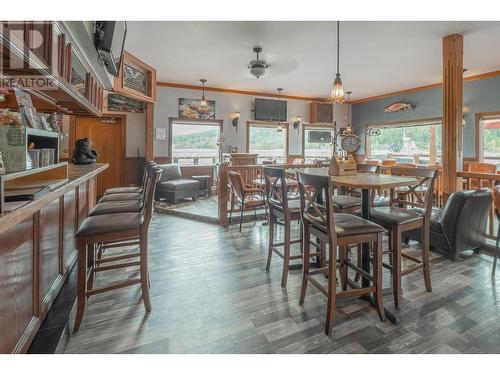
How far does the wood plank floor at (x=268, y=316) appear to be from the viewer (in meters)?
1.67

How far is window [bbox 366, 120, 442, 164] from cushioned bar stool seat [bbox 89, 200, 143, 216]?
735 cm

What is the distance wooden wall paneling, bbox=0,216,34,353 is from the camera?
126 cm

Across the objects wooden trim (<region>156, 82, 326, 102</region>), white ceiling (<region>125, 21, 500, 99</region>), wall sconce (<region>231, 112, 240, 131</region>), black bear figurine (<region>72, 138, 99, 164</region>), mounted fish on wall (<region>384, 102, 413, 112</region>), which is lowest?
black bear figurine (<region>72, 138, 99, 164</region>)

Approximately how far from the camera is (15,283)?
137 cm

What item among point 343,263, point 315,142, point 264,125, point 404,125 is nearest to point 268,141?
point 264,125

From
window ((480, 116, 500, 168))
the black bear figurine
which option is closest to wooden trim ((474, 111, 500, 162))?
window ((480, 116, 500, 168))

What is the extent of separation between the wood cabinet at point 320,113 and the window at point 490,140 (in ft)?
12.7

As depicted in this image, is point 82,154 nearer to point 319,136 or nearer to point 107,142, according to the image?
point 107,142

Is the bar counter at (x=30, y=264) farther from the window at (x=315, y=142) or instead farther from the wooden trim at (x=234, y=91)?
the window at (x=315, y=142)

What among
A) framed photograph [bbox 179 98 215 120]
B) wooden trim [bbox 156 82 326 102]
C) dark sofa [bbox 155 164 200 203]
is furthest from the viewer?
framed photograph [bbox 179 98 215 120]

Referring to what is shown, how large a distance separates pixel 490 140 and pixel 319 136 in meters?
4.21

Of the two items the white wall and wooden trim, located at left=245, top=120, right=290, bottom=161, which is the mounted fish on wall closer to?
the white wall
